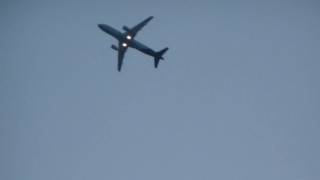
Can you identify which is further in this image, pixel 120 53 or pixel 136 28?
pixel 120 53

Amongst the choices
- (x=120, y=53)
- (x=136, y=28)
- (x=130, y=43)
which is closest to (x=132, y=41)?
(x=130, y=43)

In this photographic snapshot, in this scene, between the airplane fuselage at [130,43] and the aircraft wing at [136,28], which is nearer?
the airplane fuselage at [130,43]

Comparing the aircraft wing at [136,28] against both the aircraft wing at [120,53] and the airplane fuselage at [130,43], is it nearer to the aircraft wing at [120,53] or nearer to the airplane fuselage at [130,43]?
the airplane fuselage at [130,43]

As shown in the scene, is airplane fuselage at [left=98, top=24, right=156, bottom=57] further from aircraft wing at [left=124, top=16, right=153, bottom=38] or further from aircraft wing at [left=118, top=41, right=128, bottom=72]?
aircraft wing at [left=118, top=41, right=128, bottom=72]

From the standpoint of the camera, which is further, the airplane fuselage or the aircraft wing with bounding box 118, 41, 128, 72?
the aircraft wing with bounding box 118, 41, 128, 72

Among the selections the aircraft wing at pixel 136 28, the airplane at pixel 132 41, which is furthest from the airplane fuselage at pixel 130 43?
the aircraft wing at pixel 136 28

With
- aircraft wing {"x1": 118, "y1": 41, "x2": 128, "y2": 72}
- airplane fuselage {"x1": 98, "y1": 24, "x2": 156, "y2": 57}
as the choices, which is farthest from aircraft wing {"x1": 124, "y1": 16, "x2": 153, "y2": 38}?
aircraft wing {"x1": 118, "y1": 41, "x2": 128, "y2": 72}

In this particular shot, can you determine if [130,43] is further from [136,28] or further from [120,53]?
[120,53]

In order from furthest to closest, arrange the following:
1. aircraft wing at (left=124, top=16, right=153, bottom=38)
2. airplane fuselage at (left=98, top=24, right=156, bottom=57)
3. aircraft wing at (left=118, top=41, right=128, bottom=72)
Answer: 1. aircraft wing at (left=118, top=41, right=128, bottom=72)
2. aircraft wing at (left=124, top=16, right=153, bottom=38)
3. airplane fuselage at (left=98, top=24, right=156, bottom=57)

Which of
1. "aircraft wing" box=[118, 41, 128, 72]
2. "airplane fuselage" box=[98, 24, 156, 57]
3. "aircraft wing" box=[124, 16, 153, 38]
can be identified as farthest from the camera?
"aircraft wing" box=[118, 41, 128, 72]

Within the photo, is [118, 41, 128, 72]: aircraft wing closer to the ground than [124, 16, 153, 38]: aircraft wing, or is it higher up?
closer to the ground

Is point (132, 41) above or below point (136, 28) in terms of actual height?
below

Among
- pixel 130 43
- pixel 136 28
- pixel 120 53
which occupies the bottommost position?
pixel 120 53

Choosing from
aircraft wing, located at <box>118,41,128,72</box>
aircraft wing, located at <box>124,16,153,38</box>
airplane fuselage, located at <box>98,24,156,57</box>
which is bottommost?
aircraft wing, located at <box>118,41,128,72</box>
